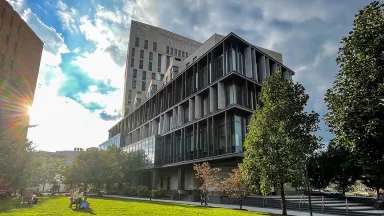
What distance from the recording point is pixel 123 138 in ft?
241

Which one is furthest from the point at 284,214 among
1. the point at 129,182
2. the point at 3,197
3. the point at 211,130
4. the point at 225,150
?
the point at 129,182

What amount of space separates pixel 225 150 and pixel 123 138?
47971mm

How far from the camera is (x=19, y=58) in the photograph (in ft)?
182

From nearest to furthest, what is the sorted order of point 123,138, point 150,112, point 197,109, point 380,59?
point 380,59 < point 197,109 < point 150,112 < point 123,138

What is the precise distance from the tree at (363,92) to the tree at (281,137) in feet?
18.9

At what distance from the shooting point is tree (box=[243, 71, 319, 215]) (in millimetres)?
17672

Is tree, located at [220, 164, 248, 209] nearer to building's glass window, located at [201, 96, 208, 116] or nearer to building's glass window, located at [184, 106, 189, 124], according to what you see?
building's glass window, located at [201, 96, 208, 116]

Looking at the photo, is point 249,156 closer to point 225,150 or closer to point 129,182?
point 225,150

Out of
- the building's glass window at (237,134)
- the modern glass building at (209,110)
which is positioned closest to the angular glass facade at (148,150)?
the modern glass building at (209,110)

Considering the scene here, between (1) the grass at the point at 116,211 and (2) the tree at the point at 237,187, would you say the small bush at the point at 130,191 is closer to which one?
(1) the grass at the point at 116,211

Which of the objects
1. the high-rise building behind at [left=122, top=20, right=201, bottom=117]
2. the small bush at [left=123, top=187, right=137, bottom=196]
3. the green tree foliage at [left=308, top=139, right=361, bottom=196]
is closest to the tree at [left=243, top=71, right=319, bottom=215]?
the green tree foliage at [left=308, top=139, right=361, bottom=196]

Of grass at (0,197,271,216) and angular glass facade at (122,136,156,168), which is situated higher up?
angular glass facade at (122,136,156,168)

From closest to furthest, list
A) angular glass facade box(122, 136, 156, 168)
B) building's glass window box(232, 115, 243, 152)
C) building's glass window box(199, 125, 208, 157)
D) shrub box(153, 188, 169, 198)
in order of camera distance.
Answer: building's glass window box(232, 115, 243, 152)
building's glass window box(199, 125, 208, 157)
shrub box(153, 188, 169, 198)
angular glass facade box(122, 136, 156, 168)

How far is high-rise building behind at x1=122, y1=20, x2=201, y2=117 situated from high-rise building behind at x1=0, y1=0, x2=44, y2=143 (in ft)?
105
